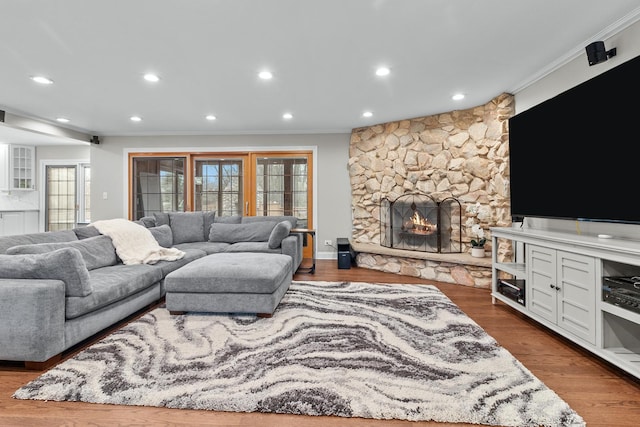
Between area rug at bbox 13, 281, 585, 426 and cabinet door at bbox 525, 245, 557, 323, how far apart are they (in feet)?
1.64

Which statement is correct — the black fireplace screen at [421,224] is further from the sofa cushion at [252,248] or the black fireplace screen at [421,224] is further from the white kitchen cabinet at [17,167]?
the white kitchen cabinet at [17,167]

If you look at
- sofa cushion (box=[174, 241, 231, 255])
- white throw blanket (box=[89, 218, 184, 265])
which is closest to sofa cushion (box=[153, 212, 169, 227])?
sofa cushion (box=[174, 241, 231, 255])

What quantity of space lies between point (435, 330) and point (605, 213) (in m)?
1.44

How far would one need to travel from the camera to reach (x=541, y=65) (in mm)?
3068

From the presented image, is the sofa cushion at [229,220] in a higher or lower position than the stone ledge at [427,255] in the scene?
higher

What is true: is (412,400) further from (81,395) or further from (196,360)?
(81,395)

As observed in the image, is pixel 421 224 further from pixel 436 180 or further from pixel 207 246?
pixel 207 246

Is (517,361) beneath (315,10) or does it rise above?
beneath

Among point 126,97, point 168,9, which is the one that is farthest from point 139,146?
point 168,9

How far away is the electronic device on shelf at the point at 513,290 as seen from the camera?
278 cm

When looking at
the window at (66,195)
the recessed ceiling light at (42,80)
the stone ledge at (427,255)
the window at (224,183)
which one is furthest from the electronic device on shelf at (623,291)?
the window at (66,195)

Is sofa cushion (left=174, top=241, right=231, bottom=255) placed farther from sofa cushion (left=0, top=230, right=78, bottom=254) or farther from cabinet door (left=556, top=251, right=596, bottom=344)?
cabinet door (left=556, top=251, right=596, bottom=344)

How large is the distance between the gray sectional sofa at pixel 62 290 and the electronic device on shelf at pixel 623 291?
10.9 ft

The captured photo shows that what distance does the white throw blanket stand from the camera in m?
3.22
